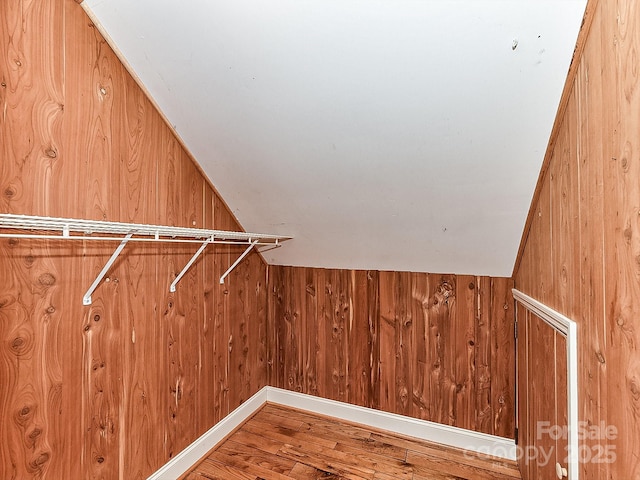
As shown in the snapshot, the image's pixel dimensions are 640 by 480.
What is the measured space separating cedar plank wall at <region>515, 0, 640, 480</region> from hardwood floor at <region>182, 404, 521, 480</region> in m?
1.19

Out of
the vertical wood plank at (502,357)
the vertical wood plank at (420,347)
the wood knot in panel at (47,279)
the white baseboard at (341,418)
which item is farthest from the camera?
the vertical wood plank at (420,347)

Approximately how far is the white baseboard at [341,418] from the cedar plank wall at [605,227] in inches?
51.3

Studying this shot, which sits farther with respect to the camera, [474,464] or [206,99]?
[474,464]

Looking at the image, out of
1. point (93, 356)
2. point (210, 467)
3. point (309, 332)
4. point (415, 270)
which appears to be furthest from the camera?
point (309, 332)

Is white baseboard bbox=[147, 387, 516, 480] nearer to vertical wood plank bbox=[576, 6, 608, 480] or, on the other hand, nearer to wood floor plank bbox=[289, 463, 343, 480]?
wood floor plank bbox=[289, 463, 343, 480]

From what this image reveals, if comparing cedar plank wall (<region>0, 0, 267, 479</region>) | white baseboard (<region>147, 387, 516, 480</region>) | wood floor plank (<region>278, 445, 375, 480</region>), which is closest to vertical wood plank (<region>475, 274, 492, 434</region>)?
white baseboard (<region>147, 387, 516, 480</region>)

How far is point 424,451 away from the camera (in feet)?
6.61

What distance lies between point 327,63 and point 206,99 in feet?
2.02

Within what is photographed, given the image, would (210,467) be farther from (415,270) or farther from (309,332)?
(415,270)

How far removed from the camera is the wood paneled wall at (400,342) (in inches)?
78.6

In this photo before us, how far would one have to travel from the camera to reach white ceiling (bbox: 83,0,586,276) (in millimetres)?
983

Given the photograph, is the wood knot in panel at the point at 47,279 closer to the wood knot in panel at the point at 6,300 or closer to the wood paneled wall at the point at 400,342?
the wood knot in panel at the point at 6,300

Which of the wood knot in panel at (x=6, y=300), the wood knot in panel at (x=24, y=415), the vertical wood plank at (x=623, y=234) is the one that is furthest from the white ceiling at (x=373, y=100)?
the wood knot in panel at (x=24, y=415)

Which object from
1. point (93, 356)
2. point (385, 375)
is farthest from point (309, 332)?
point (93, 356)
